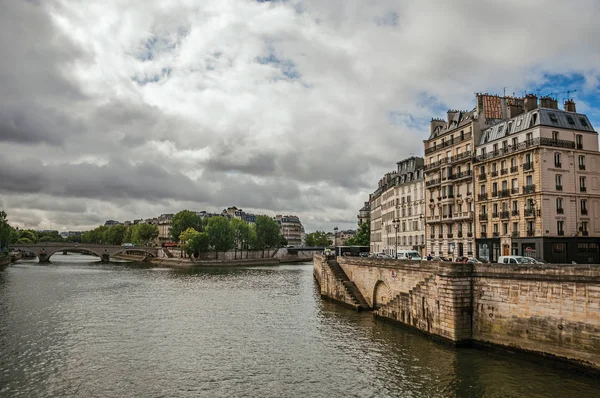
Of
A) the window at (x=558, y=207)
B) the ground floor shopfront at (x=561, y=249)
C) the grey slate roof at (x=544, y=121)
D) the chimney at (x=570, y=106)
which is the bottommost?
the ground floor shopfront at (x=561, y=249)

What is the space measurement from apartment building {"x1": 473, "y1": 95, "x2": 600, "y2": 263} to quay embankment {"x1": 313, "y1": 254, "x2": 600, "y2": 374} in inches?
731

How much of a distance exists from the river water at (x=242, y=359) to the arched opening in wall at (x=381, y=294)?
1.92 meters

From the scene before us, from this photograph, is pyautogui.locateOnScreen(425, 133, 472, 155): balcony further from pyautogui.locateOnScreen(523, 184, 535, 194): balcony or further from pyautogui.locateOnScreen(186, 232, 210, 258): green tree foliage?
pyautogui.locateOnScreen(186, 232, 210, 258): green tree foliage

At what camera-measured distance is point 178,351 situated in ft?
92.9

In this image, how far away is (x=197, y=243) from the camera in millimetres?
134500

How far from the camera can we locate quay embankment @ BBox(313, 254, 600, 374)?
21500mm

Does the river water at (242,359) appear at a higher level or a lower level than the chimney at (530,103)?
lower

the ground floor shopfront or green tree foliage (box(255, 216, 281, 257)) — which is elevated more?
green tree foliage (box(255, 216, 281, 257))

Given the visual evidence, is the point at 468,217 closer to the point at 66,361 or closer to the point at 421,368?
the point at 421,368

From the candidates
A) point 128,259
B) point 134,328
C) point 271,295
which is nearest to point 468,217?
point 271,295

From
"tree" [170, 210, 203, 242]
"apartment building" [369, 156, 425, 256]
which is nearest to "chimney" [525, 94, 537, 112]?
"apartment building" [369, 156, 425, 256]

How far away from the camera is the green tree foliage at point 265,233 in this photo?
6368 inches

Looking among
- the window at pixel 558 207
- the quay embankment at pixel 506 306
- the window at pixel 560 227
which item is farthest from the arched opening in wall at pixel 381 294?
the window at pixel 558 207

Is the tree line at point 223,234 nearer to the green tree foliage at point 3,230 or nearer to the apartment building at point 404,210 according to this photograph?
the green tree foliage at point 3,230
